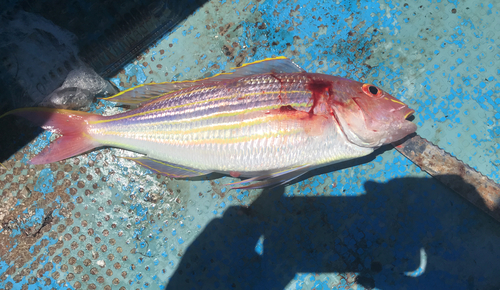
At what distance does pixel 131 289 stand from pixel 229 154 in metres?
1.62

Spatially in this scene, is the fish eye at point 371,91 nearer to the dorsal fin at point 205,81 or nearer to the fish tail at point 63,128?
the dorsal fin at point 205,81

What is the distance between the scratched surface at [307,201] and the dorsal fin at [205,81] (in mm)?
391

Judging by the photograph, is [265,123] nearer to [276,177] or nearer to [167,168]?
[276,177]

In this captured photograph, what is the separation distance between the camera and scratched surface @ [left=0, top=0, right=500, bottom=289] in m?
2.32

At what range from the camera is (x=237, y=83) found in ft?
6.49

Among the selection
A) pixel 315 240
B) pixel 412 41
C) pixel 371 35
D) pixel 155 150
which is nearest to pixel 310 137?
pixel 315 240

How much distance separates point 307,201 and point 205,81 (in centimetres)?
140

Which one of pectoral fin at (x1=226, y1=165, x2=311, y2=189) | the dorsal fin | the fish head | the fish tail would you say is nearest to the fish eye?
the fish head

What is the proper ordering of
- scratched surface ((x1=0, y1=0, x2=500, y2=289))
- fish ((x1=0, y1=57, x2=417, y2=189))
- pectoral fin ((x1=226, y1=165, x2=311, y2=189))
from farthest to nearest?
1. scratched surface ((x1=0, y1=0, x2=500, y2=289))
2. pectoral fin ((x1=226, y1=165, x2=311, y2=189))
3. fish ((x1=0, y1=57, x2=417, y2=189))

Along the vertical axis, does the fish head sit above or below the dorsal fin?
below

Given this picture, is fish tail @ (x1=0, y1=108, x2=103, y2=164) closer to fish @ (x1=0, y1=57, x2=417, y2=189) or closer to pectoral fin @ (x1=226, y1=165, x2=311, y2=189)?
fish @ (x1=0, y1=57, x2=417, y2=189)

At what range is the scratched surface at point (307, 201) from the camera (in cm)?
232

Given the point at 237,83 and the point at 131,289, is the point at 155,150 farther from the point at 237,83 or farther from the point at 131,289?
the point at 131,289

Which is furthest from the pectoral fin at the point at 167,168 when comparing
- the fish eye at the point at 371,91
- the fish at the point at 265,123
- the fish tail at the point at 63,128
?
the fish eye at the point at 371,91
